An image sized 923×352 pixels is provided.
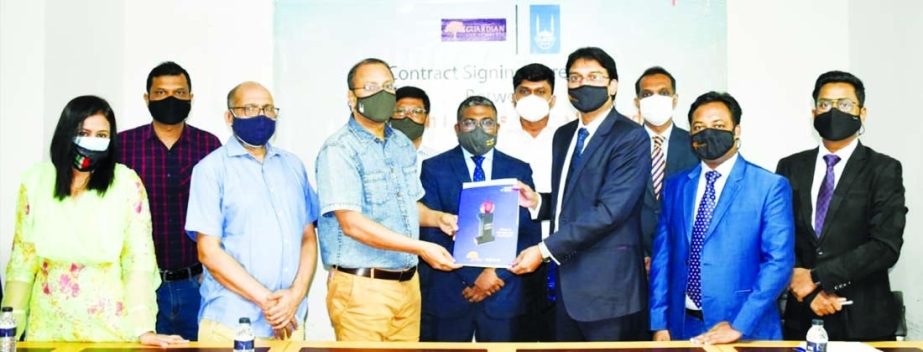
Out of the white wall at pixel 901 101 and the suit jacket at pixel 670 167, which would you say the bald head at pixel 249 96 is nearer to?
the suit jacket at pixel 670 167

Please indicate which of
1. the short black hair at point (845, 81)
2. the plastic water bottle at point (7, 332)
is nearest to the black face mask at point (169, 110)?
the plastic water bottle at point (7, 332)

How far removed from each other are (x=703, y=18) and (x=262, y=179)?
3189mm

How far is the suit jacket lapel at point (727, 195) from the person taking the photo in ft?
12.5

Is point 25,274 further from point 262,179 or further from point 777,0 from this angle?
point 777,0

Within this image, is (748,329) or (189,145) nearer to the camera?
(748,329)

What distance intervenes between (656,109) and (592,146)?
41.0 inches

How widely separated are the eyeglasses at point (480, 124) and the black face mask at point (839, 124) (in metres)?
1.67

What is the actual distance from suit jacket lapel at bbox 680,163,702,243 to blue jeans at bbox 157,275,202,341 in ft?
7.84

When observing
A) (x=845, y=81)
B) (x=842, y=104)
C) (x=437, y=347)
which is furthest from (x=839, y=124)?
(x=437, y=347)

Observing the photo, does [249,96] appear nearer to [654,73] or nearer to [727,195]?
[727,195]

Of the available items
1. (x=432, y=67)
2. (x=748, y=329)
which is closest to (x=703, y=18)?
(x=432, y=67)

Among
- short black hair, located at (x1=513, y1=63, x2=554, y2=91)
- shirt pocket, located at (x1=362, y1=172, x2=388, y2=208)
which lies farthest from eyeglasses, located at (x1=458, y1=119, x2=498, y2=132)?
shirt pocket, located at (x1=362, y1=172, x2=388, y2=208)

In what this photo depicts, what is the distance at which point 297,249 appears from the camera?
3.76 metres

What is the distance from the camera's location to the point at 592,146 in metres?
4.03
